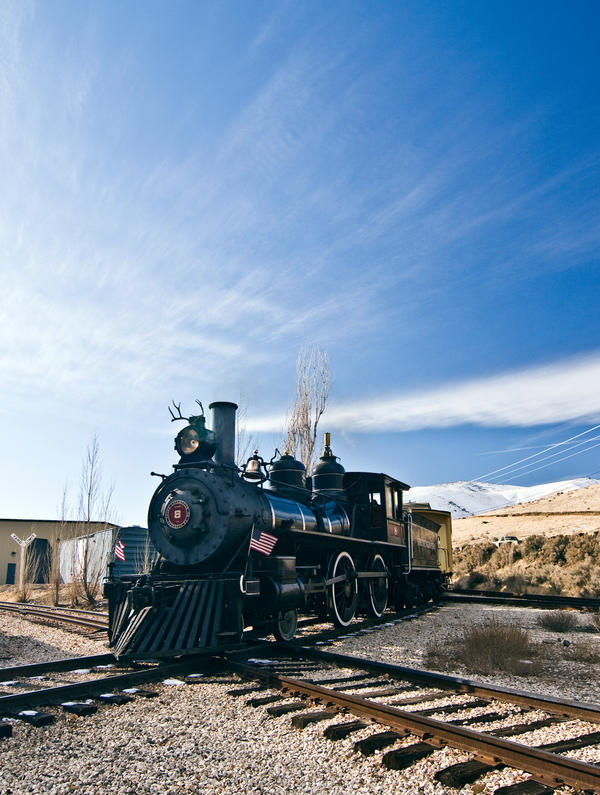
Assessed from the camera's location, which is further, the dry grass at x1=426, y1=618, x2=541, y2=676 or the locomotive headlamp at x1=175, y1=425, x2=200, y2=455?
the locomotive headlamp at x1=175, y1=425, x2=200, y2=455

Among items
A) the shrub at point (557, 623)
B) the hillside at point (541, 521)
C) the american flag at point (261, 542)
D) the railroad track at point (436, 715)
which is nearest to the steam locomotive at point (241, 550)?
the american flag at point (261, 542)

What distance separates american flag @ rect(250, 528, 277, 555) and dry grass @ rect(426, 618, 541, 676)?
2.57 metres

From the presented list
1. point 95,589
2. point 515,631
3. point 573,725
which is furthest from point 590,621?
point 95,589

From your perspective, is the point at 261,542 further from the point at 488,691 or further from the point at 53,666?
the point at 488,691

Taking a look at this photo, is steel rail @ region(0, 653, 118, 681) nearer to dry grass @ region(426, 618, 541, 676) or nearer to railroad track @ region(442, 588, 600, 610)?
dry grass @ region(426, 618, 541, 676)

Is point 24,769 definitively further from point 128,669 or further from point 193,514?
point 193,514

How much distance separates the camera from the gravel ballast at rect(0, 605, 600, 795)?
11.9ft

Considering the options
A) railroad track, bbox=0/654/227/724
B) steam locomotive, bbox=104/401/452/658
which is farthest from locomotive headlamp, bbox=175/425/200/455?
railroad track, bbox=0/654/227/724

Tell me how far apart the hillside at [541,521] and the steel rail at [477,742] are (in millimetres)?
36531

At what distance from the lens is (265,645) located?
26.7 ft

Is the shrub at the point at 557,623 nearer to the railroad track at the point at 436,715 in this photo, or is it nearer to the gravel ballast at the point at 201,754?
the gravel ballast at the point at 201,754

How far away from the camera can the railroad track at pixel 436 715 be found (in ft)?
12.0

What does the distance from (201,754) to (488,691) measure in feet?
9.11

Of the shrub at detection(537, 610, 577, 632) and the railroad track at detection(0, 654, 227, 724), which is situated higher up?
the railroad track at detection(0, 654, 227, 724)
